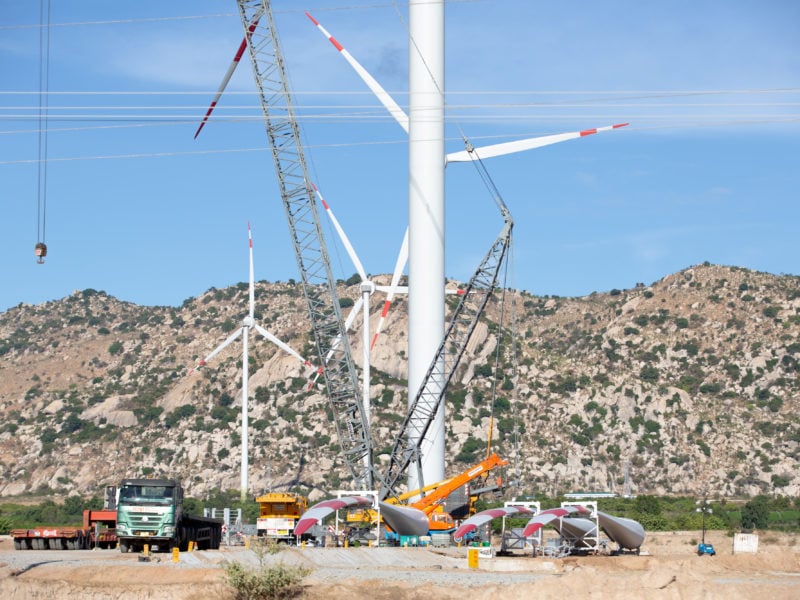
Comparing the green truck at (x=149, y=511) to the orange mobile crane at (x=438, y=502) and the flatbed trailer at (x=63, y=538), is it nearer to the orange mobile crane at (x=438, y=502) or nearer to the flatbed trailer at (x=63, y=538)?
the flatbed trailer at (x=63, y=538)

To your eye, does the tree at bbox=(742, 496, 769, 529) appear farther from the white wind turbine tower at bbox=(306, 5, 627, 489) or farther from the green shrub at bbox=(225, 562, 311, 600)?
the green shrub at bbox=(225, 562, 311, 600)

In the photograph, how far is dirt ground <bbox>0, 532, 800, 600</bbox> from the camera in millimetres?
52875

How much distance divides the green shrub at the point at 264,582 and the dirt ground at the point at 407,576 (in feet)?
2.60

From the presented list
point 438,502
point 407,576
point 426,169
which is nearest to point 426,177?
point 426,169

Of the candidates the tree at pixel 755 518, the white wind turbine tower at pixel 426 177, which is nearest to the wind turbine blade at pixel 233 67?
the white wind turbine tower at pixel 426 177

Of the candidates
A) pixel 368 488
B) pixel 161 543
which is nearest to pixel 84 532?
pixel 161 543

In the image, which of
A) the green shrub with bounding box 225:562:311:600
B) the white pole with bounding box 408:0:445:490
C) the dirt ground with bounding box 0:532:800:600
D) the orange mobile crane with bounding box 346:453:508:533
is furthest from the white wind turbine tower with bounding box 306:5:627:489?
the green shrub with bounding box 225:562:311:600

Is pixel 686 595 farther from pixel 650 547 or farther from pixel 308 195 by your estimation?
pixel 308 195

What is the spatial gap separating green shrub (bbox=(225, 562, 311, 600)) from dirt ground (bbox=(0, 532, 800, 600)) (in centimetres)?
79

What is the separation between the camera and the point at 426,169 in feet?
321

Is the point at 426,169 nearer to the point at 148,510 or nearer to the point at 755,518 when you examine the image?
the point at 148,510

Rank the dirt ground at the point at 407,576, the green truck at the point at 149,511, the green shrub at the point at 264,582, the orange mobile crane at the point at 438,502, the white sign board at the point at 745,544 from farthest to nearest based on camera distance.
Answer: the orange mobile crane at the point at 438,502 → the white sign board at the point at 745,544 → the green truck at the point at 149,511 → the dirt ground at the point at 407,576 → the green shrub at the point at 264,582

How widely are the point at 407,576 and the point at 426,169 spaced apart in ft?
146

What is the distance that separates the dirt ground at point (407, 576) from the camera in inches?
2082
